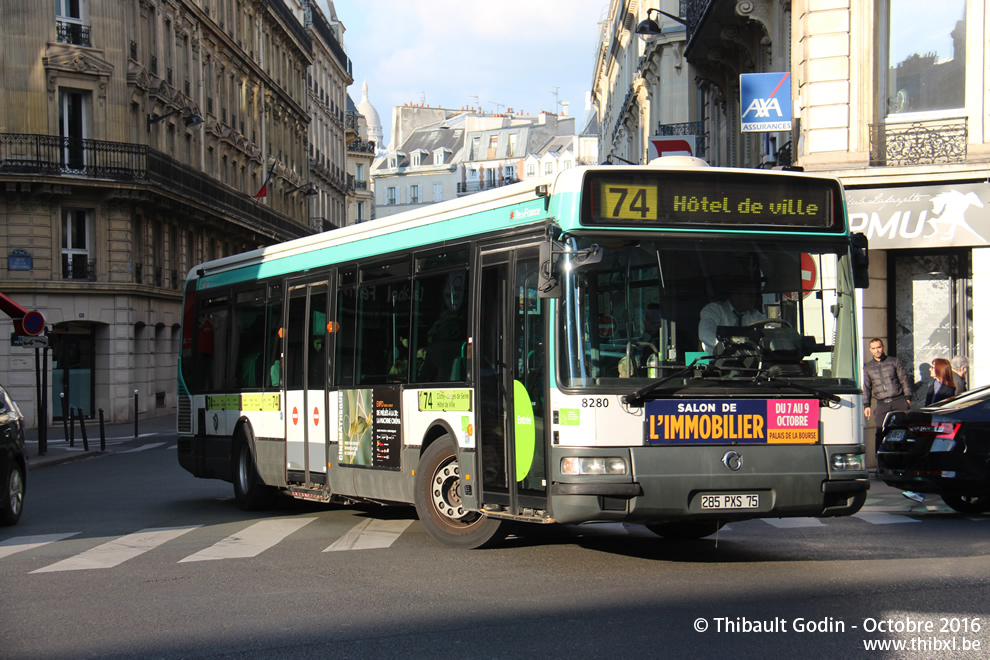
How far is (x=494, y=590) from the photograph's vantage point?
7.70m

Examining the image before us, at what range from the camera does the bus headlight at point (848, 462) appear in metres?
8.38

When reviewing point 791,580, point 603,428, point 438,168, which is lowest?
point 791,580

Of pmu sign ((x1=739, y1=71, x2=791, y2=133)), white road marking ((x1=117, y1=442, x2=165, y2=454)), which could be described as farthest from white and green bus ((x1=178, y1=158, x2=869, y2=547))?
white road marking ((x1=117, y1=442, x2=165, y2=454))

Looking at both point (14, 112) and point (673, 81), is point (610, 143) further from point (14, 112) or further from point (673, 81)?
point (14, 112)

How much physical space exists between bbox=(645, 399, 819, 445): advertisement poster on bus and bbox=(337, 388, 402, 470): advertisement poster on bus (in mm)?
3164

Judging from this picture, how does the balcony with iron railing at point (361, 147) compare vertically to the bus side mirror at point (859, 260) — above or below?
above

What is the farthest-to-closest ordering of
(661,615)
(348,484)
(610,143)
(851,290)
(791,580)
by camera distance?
(610,143) < (348,484) < (851,290) < (791,580) < (661,615)

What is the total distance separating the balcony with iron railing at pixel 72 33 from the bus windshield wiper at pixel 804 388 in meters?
33.1

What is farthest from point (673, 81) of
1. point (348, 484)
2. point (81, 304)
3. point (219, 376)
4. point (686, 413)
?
point (686, 413)

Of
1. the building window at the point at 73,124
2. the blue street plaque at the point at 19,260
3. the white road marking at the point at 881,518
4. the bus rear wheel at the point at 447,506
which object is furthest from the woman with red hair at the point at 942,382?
the building window at the point at 73,124

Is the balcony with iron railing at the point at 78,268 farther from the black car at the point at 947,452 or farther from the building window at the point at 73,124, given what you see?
the black car at the point at 947,452

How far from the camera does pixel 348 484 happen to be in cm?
1152

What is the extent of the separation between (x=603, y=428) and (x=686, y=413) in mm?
584

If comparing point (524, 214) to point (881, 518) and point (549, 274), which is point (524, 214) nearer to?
point (549, 274)
